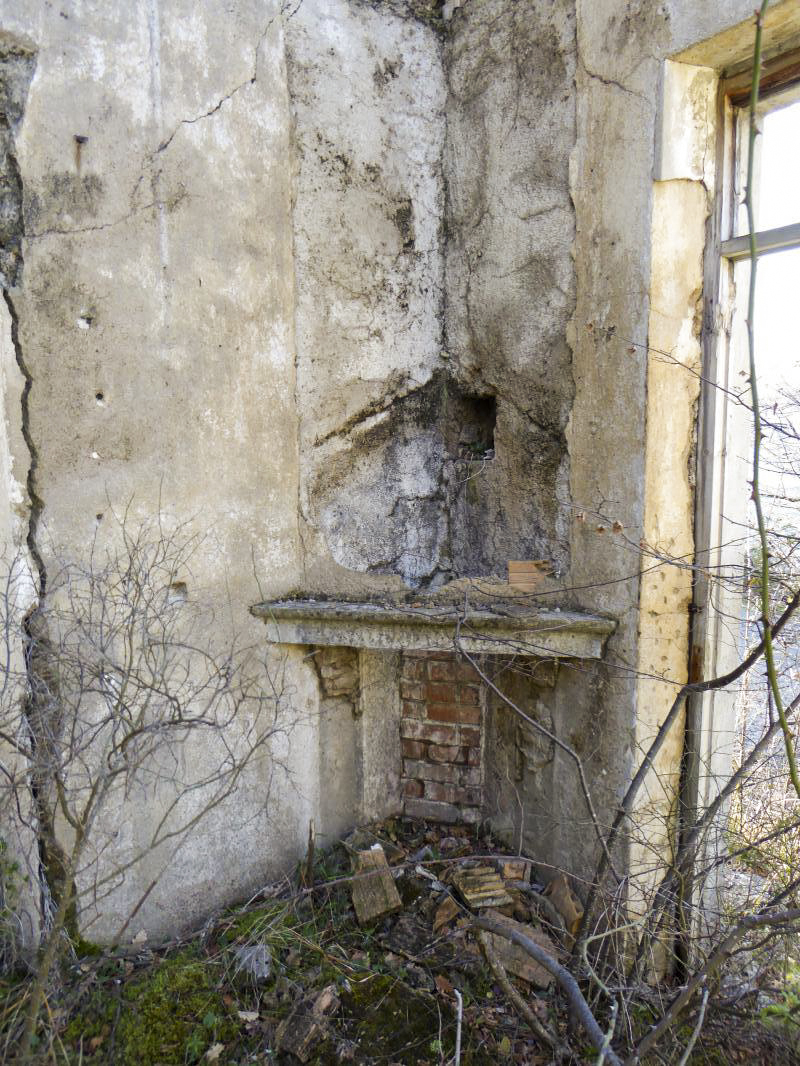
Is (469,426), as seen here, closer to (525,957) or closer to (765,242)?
(765,242)

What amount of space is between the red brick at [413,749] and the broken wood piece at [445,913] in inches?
30.7

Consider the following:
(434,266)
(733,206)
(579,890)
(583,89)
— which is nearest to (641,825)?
(579,890)

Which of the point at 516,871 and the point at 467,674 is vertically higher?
the point at 467,674

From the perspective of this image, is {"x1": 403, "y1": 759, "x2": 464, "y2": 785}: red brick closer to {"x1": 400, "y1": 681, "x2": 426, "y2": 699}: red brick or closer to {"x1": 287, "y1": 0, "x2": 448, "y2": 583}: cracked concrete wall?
{"x1": 400, "y1": 681, "x2": 426, "y2": 699}: red brick

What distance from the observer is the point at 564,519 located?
317 centimetres

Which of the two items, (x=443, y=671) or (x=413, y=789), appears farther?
(x=413, y=789)

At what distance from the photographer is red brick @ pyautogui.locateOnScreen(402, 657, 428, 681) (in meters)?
3.76

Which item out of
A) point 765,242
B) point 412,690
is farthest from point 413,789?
point 765,242

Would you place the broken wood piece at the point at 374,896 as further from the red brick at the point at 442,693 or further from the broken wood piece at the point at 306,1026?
the red brick at the point at 442,693

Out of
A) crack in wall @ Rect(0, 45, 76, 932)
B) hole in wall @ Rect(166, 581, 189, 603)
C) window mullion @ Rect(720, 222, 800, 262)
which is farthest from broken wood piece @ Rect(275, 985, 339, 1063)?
window mullion @ Rect(720, 222, 800, 262)

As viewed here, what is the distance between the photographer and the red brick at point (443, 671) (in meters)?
3.69

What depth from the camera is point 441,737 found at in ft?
12.5

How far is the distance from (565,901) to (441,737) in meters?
0.97

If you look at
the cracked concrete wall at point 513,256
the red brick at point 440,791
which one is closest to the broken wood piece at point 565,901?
the red brick at point 440,791
